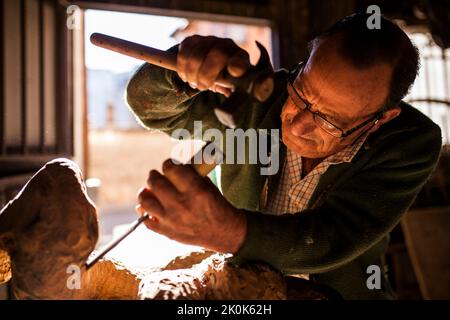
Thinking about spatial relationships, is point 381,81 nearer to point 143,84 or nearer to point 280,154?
point 280,154

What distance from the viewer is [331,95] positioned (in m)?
1.23

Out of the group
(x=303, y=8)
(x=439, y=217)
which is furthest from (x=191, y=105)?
(x=439, y=217)

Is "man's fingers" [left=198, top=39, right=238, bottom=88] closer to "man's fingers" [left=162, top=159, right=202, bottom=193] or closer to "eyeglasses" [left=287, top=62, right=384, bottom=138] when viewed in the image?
"man's fingers" [left=162, top=159, right=202, bottom=193]

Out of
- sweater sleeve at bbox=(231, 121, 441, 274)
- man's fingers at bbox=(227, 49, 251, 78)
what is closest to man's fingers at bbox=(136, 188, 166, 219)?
sweater sleeve at bbox=(231, 121, 441, 274)

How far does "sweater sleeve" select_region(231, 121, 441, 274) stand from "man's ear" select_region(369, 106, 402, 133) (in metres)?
0.08

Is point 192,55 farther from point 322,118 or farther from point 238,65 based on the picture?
point 322,118

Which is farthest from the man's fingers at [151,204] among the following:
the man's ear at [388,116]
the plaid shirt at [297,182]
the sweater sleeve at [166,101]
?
the man's ear at [388,116]

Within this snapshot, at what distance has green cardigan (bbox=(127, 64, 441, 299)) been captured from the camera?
104cm

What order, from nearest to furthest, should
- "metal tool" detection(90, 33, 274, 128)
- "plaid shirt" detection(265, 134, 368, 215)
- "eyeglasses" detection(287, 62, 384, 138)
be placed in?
"metal tool" detection(90, 33, 274, 128)
"eyeglasses" detection(287, 62, 384, 138)
"plaid shirt" detection(265, 134, 368, 215)

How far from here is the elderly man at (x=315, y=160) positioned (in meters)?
0.87

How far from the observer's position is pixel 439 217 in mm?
3682
